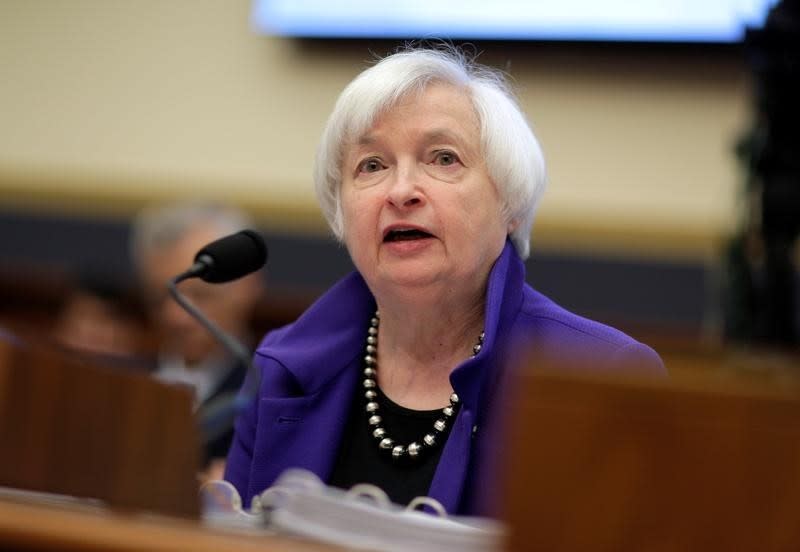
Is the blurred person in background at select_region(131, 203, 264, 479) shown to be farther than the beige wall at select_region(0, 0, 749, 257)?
No

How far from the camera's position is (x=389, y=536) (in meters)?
1.07

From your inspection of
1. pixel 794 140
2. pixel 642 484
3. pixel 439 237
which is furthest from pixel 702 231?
pixel 642 484

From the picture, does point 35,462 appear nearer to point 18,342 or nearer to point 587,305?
point 18,342

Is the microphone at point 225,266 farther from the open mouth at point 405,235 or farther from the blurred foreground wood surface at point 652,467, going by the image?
the blurred foreground wood surface at point 652,467

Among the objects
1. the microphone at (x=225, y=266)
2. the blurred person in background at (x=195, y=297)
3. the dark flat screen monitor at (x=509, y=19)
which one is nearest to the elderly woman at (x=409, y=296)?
the microphone at (x=225, y=266)

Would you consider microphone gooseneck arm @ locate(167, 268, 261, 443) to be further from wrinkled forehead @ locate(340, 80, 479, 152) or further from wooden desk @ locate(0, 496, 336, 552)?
wooden desk @ locate(0, 496, 336, 552)

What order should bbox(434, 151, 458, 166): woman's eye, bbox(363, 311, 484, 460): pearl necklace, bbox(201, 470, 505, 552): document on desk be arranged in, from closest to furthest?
bbox(201, 470, 505, 552): document on desk < bbox(363, 311, 484, 460): pearl necklace < bbox(434, 151, 458, 166): woman's eye

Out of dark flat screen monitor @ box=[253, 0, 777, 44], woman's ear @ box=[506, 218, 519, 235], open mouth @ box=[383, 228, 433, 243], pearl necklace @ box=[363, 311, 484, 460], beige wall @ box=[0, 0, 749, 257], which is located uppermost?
dark flat screen monitor @ box=[253, 0, 777, 44]

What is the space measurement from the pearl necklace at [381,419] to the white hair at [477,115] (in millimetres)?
252

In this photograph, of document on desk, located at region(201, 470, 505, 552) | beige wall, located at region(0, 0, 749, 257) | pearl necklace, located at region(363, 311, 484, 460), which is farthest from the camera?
beige wall, located at region(0, 0, 749, 257)

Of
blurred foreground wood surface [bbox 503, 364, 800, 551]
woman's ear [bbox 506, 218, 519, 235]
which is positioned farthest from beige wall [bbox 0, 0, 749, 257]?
blurred foreground wood surface [bbox 503, 364, 800, 551]

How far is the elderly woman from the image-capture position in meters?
1.97

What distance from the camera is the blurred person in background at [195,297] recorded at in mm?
3578

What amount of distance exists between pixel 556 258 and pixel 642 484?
10.2 ft
